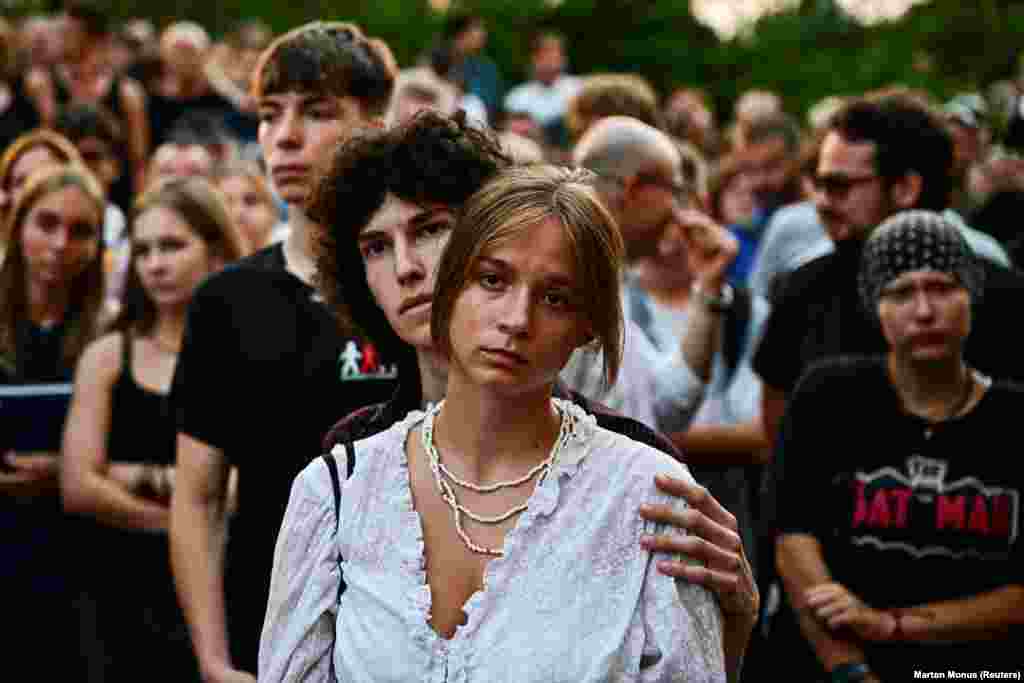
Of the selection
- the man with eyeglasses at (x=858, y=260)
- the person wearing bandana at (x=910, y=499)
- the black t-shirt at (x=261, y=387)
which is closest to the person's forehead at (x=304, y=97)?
the black t-shirt at (x=261, y=387)

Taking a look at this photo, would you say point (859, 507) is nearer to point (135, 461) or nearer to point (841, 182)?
point (841, 182)

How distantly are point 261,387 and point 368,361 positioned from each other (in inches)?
10.8

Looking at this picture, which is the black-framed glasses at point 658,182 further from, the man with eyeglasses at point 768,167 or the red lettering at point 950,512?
the man with eyeglasses at point 768,167

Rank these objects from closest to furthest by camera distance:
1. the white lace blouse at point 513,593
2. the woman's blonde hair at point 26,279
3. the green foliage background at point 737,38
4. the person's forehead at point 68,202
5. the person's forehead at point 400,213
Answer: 1. the white lace blouse at point 513,593
2. the person's forehead at point 400,213
3. the woman's blonde hair at point 26,279
4. the person's forehead at point 68,202
5. the green foliage background at point 737,38

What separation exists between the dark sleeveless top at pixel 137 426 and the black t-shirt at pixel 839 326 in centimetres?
202

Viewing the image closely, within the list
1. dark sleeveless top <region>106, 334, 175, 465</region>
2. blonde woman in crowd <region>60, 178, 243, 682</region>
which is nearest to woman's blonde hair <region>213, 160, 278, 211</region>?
blonde woman in crowd <region>60, 178, 243, 682</region>

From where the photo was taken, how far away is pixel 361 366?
4.21 meters

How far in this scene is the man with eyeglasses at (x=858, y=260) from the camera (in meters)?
5.77

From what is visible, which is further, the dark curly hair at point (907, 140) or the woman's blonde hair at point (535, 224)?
the dark curly hair at point (907, 140)

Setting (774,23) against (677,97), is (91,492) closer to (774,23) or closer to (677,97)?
(677,97)

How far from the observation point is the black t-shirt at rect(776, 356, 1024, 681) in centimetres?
499

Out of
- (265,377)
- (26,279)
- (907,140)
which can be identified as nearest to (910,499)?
(907,140)

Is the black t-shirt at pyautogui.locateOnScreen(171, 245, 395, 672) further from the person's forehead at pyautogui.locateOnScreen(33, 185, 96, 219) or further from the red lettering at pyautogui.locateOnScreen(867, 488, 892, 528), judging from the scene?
the person's forehead at pyautogui.locateOnScreen(33, 185, 96, 219)

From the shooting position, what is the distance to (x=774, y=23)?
26.1m
